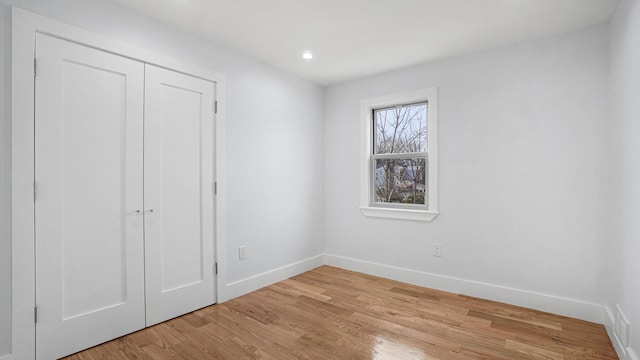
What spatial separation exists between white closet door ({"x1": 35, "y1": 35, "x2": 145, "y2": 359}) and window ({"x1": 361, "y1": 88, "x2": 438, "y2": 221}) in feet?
8.45

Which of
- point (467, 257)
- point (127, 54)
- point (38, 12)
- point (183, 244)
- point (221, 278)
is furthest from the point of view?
point (467, 257)

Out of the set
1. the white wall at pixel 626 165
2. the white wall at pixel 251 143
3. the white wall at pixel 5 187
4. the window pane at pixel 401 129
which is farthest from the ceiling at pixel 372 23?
the white wall at pixel 5 187

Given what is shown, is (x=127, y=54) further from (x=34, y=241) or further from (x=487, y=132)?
(x=487, y=132)

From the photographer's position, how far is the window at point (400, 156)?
350 centimetres

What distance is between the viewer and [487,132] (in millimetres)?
3131

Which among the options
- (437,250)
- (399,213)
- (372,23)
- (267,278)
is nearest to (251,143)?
(267,278)

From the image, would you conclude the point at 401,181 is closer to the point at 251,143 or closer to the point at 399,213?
the point at 399,213

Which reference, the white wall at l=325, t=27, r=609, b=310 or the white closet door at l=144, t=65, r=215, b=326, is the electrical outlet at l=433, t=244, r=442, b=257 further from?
the white closet door at l=144, t=65, r=215, b=326

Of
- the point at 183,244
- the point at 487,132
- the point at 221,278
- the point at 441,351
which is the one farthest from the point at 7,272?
the point at 487,132

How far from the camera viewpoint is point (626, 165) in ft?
6.86

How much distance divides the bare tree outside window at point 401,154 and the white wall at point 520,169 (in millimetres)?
267

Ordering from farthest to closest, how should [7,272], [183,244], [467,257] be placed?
1. [467,257]
2. [183,244]
3. [7,272]

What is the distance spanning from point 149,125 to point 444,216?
2.98m

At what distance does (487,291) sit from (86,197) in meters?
3.58
